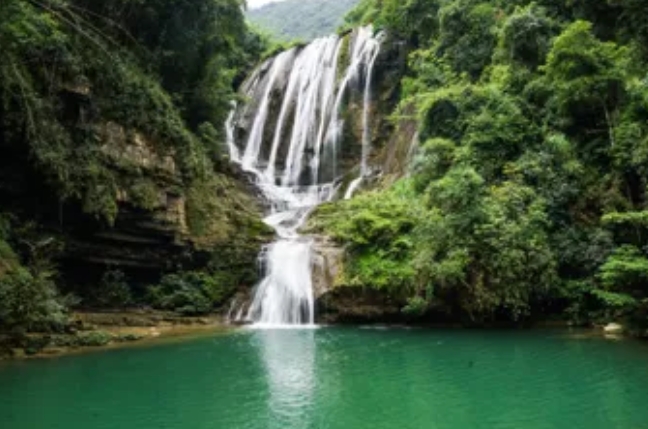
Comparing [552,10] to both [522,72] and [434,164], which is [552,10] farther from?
[434,164]

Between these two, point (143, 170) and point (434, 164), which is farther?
point (434, 164)

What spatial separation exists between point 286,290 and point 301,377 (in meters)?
8.62

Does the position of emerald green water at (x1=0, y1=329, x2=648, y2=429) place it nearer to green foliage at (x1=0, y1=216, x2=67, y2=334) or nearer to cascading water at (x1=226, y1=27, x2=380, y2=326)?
green foliage at (x1=0, y1=216, x2=67, y2=334)

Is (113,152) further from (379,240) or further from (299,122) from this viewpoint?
(299,122)

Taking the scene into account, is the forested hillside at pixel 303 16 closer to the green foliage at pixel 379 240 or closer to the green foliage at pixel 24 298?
the green foliage at pixel 379 240

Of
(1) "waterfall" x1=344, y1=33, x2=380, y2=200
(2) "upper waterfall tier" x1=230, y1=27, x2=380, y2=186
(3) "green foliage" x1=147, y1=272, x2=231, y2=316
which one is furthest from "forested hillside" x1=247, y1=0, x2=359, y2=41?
(3) "green foliage" x1=147, y1=272, x2=231, y2=316

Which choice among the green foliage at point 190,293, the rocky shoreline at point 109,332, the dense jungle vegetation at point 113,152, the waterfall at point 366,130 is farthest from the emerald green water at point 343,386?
the waterfall at point 366,130

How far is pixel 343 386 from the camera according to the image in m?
10.6

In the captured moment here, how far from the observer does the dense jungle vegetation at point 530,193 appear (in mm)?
16281

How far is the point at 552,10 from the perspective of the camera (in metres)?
23.0

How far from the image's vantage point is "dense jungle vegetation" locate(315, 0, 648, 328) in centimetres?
1628

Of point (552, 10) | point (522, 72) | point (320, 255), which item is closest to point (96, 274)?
point (320, 255)

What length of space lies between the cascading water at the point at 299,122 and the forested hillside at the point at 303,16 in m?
50.9

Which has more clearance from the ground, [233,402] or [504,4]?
[504,4]
